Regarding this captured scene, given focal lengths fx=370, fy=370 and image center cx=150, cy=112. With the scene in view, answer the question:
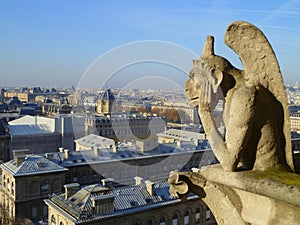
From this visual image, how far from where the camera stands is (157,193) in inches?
898

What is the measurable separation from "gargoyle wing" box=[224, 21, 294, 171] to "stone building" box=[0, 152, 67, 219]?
26.6 m

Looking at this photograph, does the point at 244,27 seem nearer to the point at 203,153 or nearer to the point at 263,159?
the point at 263,159

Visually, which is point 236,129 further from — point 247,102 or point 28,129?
point 28,129

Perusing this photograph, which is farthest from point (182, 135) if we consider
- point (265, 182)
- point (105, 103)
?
point (265, 182)

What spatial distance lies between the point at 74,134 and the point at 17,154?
2422cm

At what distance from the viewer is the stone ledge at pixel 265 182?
3014mm

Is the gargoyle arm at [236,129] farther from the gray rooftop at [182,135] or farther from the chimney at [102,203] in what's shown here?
the gray rooftop at [182,135]

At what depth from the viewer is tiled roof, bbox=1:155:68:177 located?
28.0m

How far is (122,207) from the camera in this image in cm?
2080

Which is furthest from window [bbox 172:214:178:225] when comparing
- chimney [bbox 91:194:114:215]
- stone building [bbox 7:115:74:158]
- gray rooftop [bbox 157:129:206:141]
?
stone building [bbox 7:115:74:158]

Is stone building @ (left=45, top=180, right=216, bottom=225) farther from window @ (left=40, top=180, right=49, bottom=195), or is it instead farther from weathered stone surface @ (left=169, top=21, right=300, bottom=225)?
weathered stone surface @ (left=169, top=21, right=300, bottom=225)

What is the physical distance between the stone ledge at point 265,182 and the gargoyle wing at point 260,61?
1.55 ft

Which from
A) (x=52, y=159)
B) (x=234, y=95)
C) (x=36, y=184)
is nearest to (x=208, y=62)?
(x=234, y=95)

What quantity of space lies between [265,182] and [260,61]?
1246 mm
